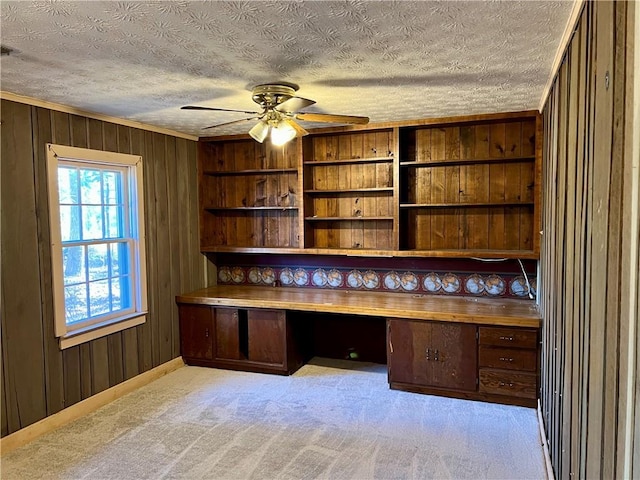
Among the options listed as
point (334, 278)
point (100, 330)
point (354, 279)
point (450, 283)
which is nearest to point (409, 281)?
point (450, 283)

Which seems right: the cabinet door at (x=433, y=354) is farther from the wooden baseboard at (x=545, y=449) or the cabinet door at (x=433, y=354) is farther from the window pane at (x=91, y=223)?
the window pane at (x=91, y=223)

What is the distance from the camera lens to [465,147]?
4086 mm

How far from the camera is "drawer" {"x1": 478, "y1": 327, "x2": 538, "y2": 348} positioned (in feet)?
11.1

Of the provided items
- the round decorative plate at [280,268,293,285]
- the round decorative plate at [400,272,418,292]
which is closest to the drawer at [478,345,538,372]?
the round decorative plate at [400,272,418,292]

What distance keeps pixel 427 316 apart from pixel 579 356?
197 cm

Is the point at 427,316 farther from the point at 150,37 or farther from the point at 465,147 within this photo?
the point at 150,37

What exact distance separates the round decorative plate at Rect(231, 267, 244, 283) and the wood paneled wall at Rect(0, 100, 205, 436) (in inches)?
32.3

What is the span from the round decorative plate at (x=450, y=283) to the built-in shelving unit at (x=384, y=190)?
0.91 feet

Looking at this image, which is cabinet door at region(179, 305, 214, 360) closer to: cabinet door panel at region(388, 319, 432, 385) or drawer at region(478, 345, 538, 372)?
→ cabinet door panel at region(388, 319, 432, 385)

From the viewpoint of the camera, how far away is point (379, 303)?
3.98m

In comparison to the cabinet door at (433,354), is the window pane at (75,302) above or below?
above

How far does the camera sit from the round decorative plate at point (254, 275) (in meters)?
4.98

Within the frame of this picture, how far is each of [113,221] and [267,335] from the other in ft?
5.44

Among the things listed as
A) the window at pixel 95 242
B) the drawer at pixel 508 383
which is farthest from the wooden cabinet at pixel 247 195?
the drawer at pixel 508 383
